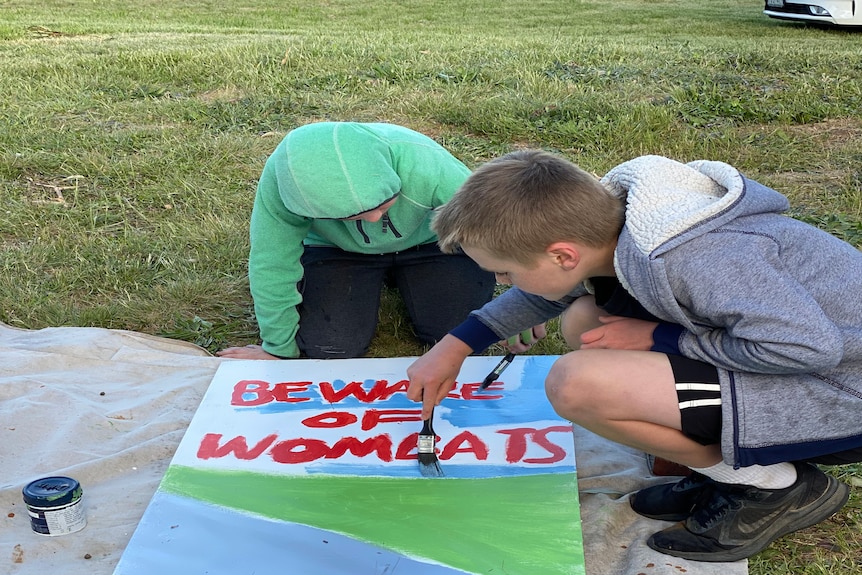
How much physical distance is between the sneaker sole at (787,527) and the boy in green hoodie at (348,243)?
44.7 inches

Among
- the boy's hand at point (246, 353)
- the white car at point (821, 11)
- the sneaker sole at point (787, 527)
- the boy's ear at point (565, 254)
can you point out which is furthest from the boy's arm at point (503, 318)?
Answer: the white car at point (821, 11)

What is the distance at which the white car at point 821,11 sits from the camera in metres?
9.33

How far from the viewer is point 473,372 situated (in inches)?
99.4

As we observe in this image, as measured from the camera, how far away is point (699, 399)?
1.68 m

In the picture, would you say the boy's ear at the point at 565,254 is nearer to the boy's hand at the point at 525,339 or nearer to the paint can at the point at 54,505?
the boy's hand at the point at 525,339

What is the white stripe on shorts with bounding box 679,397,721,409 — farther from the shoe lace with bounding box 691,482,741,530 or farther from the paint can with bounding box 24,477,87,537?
the paint can with bounding box 24,477,87,537

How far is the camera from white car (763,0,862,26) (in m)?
9.33

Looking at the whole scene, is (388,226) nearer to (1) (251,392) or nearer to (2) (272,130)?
(1) (251,392)

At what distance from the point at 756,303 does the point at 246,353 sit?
167 centimetres

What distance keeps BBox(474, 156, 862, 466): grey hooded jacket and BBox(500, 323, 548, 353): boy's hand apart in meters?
0.94

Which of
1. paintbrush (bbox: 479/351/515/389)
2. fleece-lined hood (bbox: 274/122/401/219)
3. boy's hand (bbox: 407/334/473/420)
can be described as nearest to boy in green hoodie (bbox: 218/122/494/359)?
fleece-lined hood (bbox: 274/122/401/219)

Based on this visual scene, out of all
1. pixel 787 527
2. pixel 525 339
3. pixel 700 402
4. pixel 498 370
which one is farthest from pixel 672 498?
pixel 525 339

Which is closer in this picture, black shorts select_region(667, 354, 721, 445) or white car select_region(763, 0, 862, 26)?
black shorts select_region(667, 354, 721, 445)

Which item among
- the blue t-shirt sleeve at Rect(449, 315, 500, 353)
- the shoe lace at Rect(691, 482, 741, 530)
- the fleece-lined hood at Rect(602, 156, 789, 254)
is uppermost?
the fleece-lined hood at Rect(602, 156, 789, 254)
